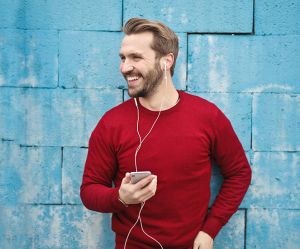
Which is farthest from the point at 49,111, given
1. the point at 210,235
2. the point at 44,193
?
the point at 210,235

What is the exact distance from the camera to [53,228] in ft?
9.13

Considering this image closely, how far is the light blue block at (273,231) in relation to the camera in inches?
109

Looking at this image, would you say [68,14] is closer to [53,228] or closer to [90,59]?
[90,59]

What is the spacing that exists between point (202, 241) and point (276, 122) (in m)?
0.92

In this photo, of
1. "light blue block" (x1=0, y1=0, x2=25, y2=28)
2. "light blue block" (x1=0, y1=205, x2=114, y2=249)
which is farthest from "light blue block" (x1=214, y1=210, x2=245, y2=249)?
"light blue block" (x1=0, y1=0, x2=25, y2=28)

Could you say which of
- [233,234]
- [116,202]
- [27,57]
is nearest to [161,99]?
[116,202]

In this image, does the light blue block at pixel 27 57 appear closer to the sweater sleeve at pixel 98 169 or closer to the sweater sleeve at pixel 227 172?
the sweater sleeve at pixel 98 169

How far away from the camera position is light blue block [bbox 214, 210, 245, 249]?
276cm

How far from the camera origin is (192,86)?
270cm


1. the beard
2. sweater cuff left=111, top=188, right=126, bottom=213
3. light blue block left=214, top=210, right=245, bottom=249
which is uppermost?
the beard

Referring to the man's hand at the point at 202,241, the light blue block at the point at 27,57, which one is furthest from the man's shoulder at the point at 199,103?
the light blue block at the point at 27,57

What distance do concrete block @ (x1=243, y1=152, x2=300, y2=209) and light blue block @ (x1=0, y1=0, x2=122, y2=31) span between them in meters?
1.30

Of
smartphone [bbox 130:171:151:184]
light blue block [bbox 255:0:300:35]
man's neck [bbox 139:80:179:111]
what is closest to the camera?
smartphone [bbox 130:171:151:184]

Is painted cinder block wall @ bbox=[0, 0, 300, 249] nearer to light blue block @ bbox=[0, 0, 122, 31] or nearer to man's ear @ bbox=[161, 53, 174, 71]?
Answer: light blue block @ bbox=[0, 0, 122, 31]
